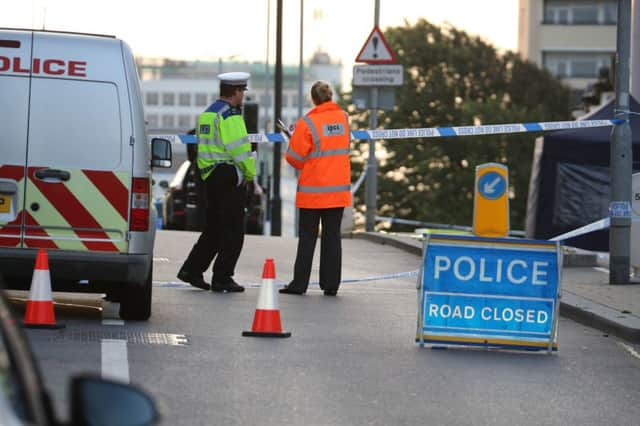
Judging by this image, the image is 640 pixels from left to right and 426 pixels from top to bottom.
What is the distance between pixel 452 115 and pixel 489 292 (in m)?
57.0

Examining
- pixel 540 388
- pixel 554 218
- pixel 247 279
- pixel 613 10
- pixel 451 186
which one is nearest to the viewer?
pixel 540 388

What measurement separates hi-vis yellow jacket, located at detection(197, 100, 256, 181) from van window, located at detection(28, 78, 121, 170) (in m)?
2.92

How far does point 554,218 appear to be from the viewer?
25234 millimetres

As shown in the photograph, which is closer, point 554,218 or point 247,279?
point 247,279

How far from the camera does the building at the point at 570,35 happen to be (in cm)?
9794

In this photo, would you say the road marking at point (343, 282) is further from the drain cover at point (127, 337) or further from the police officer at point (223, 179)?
the drain cover at point (127, 337)

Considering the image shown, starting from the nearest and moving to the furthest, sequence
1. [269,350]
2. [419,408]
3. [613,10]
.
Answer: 1. [419,408]
2. [269,350]
3. [613,10]

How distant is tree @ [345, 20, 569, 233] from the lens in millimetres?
63000

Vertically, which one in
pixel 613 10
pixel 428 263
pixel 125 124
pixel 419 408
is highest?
pixel 613 10

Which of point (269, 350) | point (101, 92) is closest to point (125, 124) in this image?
point (101, 92)

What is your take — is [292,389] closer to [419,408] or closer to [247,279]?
[419,408]

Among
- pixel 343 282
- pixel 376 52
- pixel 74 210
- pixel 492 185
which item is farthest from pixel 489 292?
pixel 376 52

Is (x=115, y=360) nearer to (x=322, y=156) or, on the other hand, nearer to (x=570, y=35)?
(x=322, y=156)

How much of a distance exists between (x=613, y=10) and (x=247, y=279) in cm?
8714
